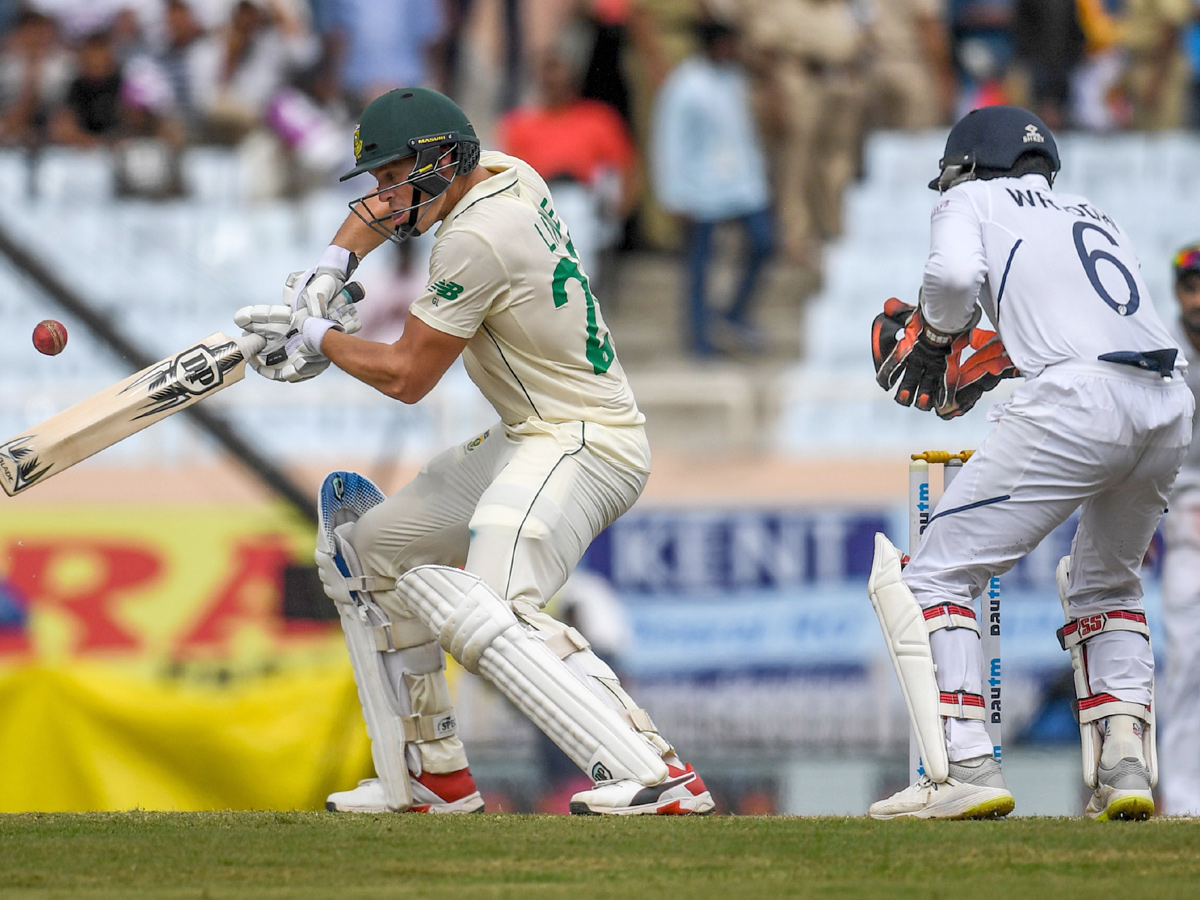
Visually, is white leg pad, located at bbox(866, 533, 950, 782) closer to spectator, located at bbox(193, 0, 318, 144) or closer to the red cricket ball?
the red cricket ball

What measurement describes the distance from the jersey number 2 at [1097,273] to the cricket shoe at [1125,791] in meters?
0.97

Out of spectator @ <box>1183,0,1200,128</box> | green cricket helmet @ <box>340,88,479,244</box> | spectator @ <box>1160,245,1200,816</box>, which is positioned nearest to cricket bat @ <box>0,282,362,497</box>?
green cricket helmet @ <box>340,88,479,244</box>

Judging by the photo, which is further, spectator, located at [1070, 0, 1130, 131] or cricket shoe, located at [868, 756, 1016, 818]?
spectator, located at [1070, 0, 1130, 131]

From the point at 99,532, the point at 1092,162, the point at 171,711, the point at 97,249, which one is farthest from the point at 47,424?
the point at 1092,162

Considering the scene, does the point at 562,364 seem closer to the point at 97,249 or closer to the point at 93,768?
the point at 93,768

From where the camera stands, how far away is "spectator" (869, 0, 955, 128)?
981cm

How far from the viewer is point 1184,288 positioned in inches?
241

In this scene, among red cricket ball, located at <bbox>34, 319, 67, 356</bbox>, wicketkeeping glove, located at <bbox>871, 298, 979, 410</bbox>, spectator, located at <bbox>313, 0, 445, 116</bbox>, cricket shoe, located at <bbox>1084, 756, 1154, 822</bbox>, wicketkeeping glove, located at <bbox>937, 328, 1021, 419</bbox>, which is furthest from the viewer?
spectator, located at <bbox>313, 0, 445, 116</bbox>

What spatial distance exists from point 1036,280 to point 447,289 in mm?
1249

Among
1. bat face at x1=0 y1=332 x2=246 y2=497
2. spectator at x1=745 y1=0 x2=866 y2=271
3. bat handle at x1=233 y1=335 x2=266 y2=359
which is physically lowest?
bat face at x1=0 y1=332 x2=246 y2=497

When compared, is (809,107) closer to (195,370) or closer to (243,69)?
(243,69)

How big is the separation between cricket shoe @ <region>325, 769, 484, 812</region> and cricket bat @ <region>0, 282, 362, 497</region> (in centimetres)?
103

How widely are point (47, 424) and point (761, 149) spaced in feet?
20.0

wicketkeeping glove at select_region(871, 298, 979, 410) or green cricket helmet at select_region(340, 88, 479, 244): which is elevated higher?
green cricket helmet at select_region(340, 88, 479, 244)
